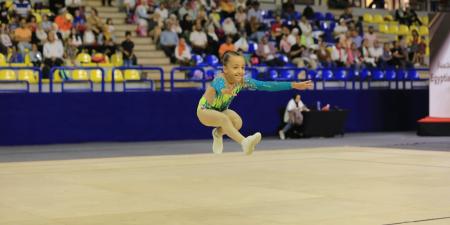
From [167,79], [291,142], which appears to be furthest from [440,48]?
[167,79]

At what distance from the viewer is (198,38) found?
93.0 ft

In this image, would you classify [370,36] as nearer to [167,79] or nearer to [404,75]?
[404,75]

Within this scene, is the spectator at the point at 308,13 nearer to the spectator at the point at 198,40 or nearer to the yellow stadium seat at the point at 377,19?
the yellow stadium seat at the point at 377,19

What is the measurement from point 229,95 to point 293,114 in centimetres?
1430

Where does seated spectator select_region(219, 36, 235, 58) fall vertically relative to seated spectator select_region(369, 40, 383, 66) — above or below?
above

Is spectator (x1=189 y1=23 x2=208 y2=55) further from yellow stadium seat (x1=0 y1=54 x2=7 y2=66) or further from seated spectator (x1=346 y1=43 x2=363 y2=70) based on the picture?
yellow stadium seat (x1=0 y1=54 x2=7 y2=66)

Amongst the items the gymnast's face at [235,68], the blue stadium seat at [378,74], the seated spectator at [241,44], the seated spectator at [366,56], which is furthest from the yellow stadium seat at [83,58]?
the gymnast's face at [235,68]

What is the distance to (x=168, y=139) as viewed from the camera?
26.4m

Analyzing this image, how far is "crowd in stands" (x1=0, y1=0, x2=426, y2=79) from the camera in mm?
25141

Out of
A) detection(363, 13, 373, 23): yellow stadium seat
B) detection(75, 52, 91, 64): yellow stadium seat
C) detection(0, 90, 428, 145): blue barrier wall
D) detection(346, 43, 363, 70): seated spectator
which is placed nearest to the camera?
detection(0, 90, 428, 145): blue barrier wall

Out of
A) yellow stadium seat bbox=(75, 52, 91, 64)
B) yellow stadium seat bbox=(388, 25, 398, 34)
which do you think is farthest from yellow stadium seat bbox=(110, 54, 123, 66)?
yellow stadium seat bbox=(388, 25, 398, 34)

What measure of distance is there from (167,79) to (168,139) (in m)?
2.13

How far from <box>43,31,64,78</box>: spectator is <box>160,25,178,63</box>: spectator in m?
4.18

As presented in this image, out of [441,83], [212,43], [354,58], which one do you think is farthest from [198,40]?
[441,83]
